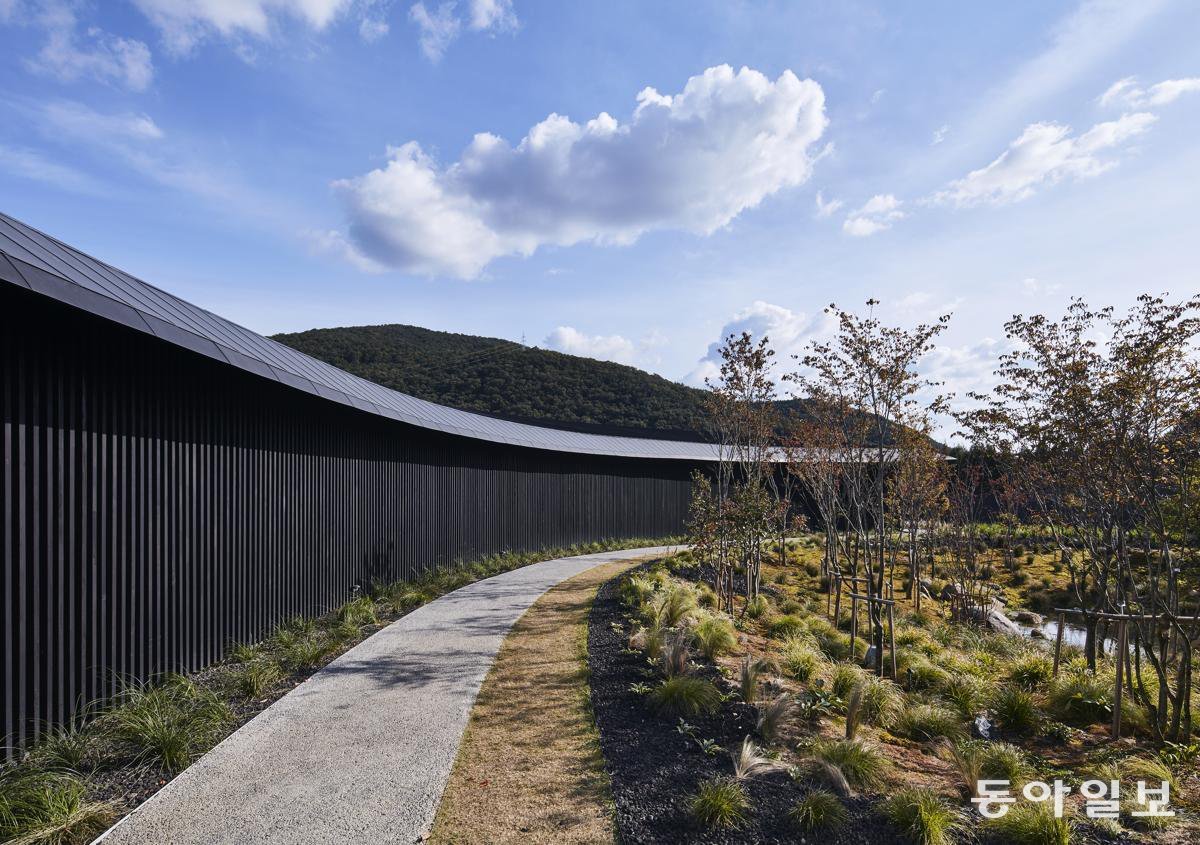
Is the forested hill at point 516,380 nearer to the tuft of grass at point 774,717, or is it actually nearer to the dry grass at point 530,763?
the dry grass at point 530,763

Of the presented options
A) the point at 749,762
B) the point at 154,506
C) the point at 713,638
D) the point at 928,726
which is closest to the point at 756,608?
the point at 713,638

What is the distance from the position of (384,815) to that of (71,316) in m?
4.35

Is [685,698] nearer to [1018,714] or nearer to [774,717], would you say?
[774,717]

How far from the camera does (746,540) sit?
1016 cm

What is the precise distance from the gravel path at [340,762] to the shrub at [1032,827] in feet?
11.2

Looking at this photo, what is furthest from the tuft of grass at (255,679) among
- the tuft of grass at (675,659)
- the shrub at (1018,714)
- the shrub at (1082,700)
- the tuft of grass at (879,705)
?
the shrub at (1082,700)

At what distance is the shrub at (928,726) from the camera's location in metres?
5.33

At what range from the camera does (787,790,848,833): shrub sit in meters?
3.60

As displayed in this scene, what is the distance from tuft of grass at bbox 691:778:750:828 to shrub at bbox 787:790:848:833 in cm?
29

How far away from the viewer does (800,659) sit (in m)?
6.79

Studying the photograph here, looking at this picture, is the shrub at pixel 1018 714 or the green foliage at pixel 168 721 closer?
the green foliage at pixel 168 721

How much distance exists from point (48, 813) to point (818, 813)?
4404mm

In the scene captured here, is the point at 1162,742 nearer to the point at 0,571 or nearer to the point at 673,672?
the point at 673,672

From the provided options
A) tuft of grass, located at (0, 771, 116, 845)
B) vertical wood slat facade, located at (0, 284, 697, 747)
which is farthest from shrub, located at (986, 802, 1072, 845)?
vertical wood slat facade, located at (0, 284, 697, 747)
